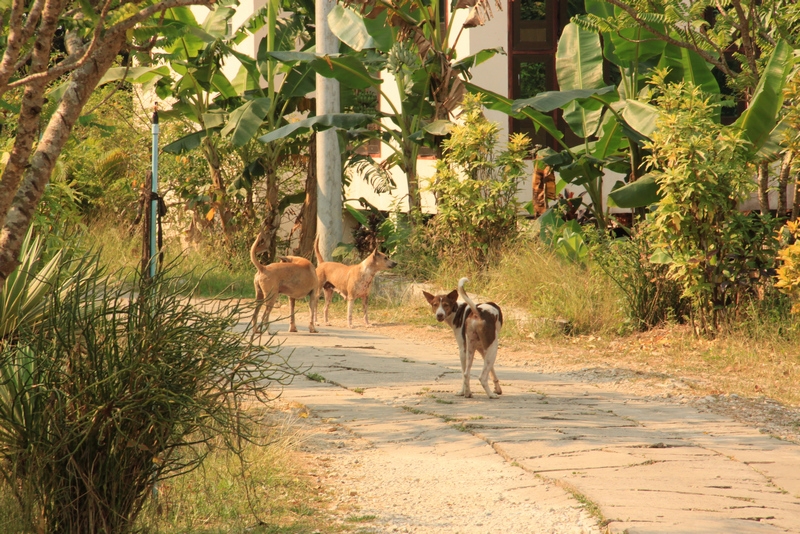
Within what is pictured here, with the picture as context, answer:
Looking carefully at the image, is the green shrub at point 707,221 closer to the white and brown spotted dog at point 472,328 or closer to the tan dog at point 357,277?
the white and brown spotted dog at point 472,328

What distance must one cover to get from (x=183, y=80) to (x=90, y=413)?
12740 mm

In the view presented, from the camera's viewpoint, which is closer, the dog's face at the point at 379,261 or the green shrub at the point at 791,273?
the green shrub at the point at 791,273

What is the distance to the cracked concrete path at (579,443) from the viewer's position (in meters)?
5.20

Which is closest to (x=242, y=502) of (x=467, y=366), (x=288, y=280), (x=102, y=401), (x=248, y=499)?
(x=248, y=499)

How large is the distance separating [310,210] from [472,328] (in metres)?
9.39

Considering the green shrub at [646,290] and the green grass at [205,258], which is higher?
the green grass at [205,258]

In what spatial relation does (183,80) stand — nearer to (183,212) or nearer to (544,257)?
(183,212)

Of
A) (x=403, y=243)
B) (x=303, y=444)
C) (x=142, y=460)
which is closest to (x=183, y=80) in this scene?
(x=403, y=243)

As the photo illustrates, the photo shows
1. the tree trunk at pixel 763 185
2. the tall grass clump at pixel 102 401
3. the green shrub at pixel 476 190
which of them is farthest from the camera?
the green shrub at pixel 476 190

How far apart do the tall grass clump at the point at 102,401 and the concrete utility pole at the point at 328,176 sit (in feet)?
36.3

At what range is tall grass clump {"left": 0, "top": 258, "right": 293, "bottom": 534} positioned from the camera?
4.29 meters

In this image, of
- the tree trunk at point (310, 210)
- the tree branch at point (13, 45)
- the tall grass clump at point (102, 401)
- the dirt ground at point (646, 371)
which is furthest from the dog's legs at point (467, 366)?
the tree trunk at point (310, 210)

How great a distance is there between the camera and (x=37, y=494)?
14.5 feet

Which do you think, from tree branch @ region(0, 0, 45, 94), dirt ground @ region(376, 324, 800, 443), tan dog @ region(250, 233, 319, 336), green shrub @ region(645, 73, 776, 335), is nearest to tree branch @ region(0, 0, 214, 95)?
tree branch @ region(0, 0, 45, 94)
